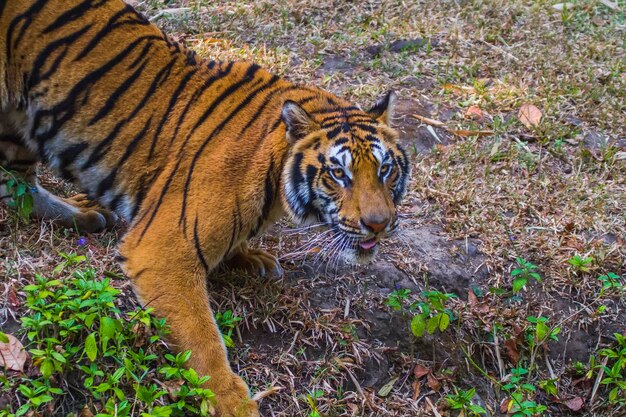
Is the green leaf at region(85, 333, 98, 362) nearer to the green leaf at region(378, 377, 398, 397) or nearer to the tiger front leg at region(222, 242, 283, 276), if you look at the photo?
the tiger front leg at region(222, 242, 283, 276)

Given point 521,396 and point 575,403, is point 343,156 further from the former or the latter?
point 575,403

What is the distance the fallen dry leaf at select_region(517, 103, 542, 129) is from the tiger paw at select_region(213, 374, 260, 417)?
2.75 m

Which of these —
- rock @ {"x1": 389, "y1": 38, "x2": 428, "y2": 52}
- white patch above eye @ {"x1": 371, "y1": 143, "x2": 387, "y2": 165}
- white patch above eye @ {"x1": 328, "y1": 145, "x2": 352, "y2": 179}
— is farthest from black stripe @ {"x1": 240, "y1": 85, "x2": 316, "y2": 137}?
rock @ {"x1": 389, "y1": 38, "x2": 428, "y2": 52}

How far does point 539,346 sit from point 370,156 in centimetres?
135

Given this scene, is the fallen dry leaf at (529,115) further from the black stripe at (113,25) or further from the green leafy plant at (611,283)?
the black stripe at (113,25)

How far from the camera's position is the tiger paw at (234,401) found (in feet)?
9.07

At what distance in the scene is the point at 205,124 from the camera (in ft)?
10.5

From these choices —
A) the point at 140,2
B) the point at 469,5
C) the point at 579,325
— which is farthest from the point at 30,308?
the point at 469,5

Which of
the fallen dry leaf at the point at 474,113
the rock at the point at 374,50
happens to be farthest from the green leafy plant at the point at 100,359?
the rock at the point at 374,50

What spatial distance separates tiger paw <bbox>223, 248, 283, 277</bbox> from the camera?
3420 millimetres

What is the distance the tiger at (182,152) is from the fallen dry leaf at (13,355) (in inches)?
19.1

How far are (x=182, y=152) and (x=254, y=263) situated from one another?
0.62 metres

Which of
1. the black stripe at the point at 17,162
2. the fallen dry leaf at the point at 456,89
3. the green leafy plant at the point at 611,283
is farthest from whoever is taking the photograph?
the fallen dry leaf at the point at 456,89

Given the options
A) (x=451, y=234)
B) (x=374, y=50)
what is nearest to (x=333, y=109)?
(x=451, y=234)
